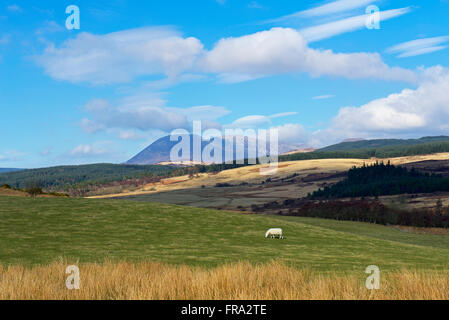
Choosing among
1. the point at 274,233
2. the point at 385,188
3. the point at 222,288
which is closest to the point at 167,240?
the point at 274,233

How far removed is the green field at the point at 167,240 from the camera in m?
25.1

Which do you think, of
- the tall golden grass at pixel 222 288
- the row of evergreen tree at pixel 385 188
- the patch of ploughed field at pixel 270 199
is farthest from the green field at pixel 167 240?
the row of evergreen tree at pixel 385 188

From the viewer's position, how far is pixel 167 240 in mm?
32719

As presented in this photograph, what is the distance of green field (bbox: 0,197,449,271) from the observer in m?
25.1

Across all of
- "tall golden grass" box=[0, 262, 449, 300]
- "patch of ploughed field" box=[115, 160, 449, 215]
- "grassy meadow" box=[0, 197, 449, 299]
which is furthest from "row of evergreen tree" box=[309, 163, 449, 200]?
"tall golden grass" box=[0, 262, 449, 300]

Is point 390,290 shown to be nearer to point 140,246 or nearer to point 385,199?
point 140,246

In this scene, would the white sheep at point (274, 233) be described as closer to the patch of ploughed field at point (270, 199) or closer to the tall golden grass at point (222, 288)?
the tall golden grass at point (222, 288)

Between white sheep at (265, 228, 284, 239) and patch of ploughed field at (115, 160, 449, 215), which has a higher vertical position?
white sheep at (265, 228, 284, 239)

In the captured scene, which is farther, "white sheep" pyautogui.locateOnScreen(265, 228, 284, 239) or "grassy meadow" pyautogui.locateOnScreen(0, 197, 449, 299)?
"white sheep" pyautogui.locateOnScreen(265, 228, 284, 239)

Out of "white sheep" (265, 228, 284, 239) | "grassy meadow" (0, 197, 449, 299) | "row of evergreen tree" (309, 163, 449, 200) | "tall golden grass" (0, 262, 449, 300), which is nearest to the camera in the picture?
"tall golden grass" (0, 262, 449, 300)

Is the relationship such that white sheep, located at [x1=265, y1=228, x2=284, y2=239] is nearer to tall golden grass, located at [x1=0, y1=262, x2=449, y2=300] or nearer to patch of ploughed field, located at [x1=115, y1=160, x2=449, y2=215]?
tall golden grass, located at [x1=0, y1=262, x2=449, y2=300]

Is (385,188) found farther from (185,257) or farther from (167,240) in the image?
(185,257)

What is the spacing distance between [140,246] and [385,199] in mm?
129431

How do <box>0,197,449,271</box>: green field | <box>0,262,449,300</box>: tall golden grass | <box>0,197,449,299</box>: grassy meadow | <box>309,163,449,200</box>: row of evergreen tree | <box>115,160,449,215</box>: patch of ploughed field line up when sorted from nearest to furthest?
<box>0,262,449,300</box>: tall golden grass < <box>0,197,449,299</box>: grassy meadow < <box>0,197,449,271</box>: green field < <box>115,160,449,215</box>: patch of ploughed field < <box>309,163,449,200</box>: row of evergreen tree
